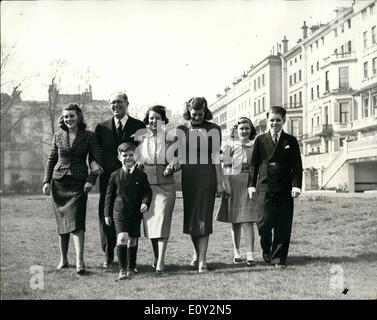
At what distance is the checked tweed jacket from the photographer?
4777 millimetres

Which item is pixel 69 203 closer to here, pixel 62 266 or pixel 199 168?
pixel 62 266

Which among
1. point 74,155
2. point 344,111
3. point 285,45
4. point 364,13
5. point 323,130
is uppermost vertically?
point 364,13

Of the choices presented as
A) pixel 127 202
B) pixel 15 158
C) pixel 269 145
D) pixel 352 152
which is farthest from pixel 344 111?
pixel 15 158

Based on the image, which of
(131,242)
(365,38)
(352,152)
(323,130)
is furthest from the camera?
(352,152)

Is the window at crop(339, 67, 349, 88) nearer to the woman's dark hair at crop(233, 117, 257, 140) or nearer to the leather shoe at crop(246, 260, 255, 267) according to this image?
the woman's dark hair at crop(233, 117, 257, 140)

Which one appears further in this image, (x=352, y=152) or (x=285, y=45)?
(x=352, y=152)

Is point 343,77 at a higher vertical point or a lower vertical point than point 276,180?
higher

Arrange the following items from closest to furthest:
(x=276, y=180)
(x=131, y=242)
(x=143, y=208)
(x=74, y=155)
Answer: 1. (x=143, y=208)
2. (x=131, y=242)
3. (x=74, y=155)
4. (x=276, y=180)

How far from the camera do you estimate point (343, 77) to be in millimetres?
6215

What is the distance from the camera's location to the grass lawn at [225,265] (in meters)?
4.20

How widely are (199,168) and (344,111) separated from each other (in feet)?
6.25

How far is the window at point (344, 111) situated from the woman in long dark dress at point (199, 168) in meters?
1.61

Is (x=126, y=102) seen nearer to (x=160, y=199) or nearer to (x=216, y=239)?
(x=160, y=199)
